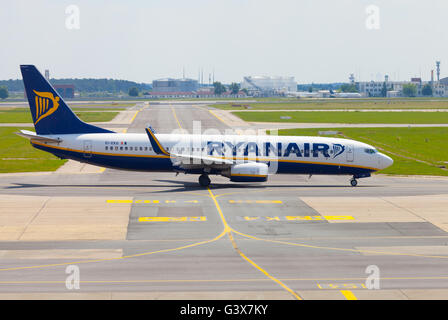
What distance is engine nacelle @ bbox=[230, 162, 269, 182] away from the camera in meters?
49.8

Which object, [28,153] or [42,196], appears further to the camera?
[28,153]

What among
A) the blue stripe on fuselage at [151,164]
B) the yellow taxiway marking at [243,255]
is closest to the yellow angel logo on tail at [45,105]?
the blue stripe on fuselage at [151,164]

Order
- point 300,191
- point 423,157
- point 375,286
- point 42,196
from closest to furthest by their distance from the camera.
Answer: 1. point 375,286
2. point 42,196
3. point 300,191
4. point 423,157

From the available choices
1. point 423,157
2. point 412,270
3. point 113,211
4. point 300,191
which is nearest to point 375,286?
point 412,270

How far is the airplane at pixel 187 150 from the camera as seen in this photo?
168ft

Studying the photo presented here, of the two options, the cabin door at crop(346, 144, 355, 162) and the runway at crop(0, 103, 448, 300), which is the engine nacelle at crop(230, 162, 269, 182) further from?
the cabin door at crop(346, 144, 355, 162)

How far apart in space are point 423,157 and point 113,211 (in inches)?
1771

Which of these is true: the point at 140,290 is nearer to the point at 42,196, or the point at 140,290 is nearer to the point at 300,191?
the point at 42,196

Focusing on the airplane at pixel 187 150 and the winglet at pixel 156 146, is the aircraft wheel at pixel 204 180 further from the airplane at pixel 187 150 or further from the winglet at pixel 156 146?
the winglet at pixel 156 146

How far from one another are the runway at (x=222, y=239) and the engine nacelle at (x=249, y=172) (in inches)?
42.1

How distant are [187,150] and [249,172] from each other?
19.2ft

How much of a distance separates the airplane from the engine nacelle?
0.55 ft

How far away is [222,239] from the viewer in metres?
33.4

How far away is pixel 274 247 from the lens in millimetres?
31781
